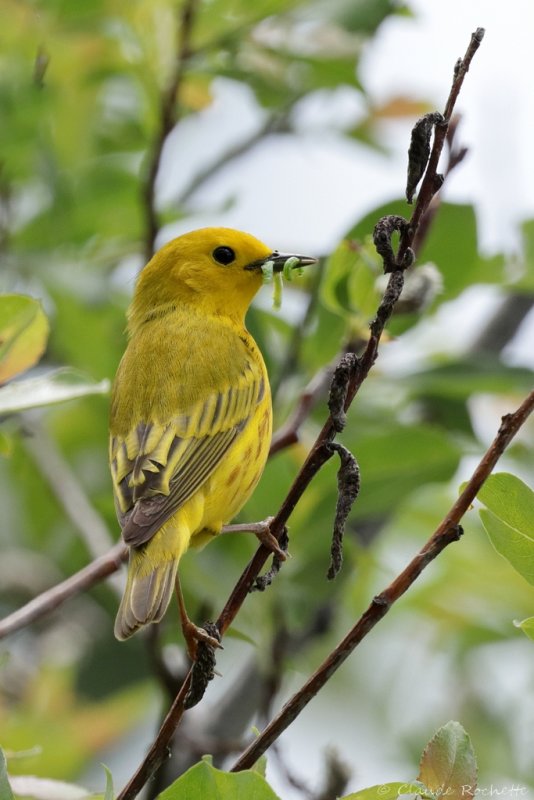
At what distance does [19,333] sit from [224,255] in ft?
4.66

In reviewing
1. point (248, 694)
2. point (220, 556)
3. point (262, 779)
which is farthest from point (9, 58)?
point (262, 779)

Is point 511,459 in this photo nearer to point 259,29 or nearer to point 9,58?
point 259,29

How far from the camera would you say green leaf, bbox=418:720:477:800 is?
1777 mm

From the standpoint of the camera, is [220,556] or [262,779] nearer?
[262,779]

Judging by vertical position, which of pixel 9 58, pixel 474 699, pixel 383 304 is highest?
pixel 383 304

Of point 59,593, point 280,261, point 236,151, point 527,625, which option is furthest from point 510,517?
point 236,151

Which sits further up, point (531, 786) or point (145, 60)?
point (145, 60)

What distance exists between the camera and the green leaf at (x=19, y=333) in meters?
2.43

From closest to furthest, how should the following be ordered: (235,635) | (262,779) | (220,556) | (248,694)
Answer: (262,779)
(235,635)
(220,556)
(248,694)

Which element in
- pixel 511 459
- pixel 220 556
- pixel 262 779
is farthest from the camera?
pixel 511 459

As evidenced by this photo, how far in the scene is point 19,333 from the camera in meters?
2.52

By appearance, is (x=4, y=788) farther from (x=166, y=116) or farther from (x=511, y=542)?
(x=166, y=116)

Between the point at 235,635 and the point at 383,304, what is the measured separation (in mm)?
1189

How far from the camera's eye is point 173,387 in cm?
320
